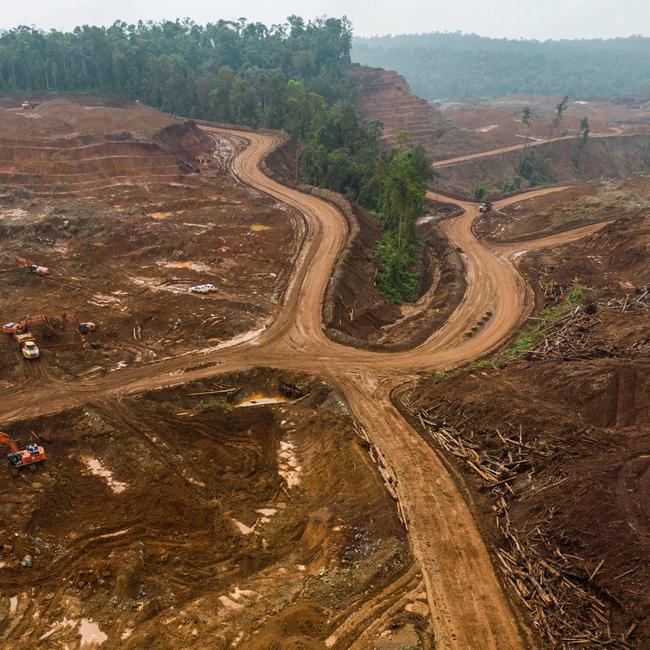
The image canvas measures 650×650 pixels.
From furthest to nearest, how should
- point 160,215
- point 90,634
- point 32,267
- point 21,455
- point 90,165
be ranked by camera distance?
point 90,165
point 160,215
point 32,267
point 21,455
point 90,634

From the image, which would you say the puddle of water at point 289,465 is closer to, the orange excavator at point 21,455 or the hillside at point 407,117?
the orange excavator at point 21,455

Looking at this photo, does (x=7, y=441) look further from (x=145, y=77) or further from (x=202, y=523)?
(x=145, y=77)

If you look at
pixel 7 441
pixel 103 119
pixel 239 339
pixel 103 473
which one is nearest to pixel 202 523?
pixel 103 473

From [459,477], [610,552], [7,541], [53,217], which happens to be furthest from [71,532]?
[53,217]

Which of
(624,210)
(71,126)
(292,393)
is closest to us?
(292,393)

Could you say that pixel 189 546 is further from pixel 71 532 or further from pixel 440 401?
pixel 440 401

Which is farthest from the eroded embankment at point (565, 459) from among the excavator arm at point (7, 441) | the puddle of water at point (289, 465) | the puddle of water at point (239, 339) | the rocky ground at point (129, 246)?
the excavator arm at point (7, 441)

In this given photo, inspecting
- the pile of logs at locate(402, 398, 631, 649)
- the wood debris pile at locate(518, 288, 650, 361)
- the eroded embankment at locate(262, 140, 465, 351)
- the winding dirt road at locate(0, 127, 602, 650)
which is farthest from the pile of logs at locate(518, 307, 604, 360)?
the eroded embankment at locate(262, 140, 465, 351)

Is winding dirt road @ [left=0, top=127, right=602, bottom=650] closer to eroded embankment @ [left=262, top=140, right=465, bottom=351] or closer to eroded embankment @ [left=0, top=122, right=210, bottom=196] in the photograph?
eroded embankment @ [left=262, top=140, right=465, bottom=351]
